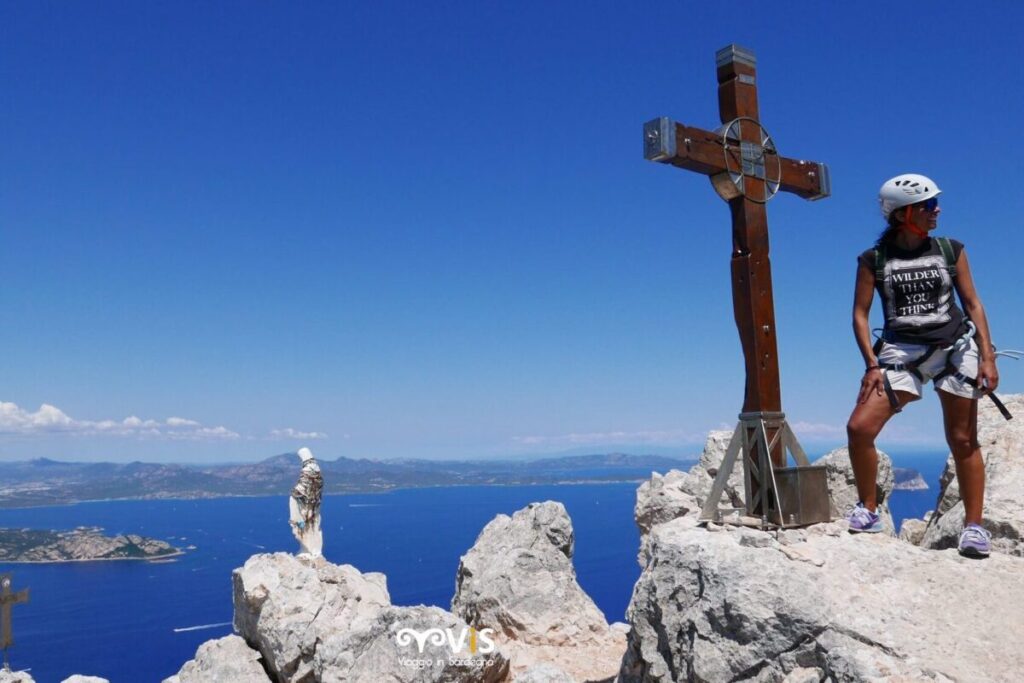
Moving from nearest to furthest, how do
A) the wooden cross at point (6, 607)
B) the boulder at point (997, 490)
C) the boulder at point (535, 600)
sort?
1. the boulder at point (997, 490)
2. the boulder at point (535, 600)
3. the wooden cross at point (6, 607)

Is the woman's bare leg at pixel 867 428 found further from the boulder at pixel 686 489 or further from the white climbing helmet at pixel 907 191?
the boulder at pixel 686 489

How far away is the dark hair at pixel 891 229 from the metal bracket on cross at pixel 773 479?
146 cm

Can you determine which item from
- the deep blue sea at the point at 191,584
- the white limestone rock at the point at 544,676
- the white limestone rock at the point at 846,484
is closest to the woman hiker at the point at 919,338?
the white limestone rock at the point at 544,676

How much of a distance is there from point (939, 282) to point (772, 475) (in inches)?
68.8

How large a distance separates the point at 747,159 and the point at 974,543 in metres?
3.31

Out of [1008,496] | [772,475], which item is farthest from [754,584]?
[1008,496]

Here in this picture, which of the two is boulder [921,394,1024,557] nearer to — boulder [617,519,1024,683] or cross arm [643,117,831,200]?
boulder [617,519,1024,683]

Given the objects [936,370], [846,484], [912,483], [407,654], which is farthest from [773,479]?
[912,483]

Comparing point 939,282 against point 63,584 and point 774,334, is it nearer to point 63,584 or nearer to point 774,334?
point 774,334

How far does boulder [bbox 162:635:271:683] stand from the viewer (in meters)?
11.8

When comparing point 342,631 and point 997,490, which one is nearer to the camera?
point 997,490

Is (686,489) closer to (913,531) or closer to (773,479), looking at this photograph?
(913,531)

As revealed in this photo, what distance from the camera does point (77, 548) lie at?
142000 mm

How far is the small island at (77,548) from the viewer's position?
451 ft
